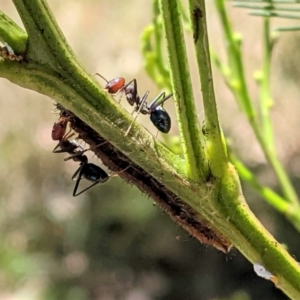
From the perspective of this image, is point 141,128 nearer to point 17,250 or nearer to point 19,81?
point 19,81

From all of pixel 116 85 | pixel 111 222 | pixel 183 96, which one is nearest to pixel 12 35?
pixel 183 96

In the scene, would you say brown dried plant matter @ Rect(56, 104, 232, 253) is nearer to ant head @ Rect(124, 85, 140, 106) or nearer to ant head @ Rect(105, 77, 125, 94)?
ant head @ Rect(105, 77, 125, 94)

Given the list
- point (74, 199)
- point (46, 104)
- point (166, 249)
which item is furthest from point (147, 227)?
point (46, 104)

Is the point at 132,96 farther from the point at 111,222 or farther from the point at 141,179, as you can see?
the point at 111,222

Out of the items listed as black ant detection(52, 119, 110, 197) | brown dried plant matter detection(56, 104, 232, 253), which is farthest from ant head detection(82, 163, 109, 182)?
brown dried plant matter detection(56, 104, 232, 253)

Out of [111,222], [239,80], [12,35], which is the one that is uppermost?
[12,35]

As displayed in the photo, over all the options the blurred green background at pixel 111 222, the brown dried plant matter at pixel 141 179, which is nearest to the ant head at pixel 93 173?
the brown dried plant matter at pixel 141 179

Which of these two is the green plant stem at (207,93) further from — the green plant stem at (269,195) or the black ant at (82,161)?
the green plant stem at (269,195)
